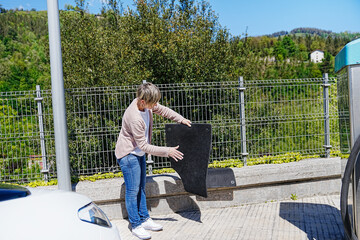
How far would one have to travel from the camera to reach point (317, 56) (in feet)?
156

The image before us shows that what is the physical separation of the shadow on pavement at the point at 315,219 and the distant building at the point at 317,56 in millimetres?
42478

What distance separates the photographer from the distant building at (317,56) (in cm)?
4578

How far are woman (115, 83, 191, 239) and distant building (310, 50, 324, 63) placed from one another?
44.1 metres

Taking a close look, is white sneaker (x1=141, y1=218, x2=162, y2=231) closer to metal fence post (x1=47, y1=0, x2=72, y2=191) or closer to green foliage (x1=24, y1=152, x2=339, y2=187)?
metal fence post (x1=47, y1=0, x2=72, y2=191)

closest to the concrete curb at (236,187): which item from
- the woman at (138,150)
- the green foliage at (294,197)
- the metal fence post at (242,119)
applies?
the green foliage at (294,197)

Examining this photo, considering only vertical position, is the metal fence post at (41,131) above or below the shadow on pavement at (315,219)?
above

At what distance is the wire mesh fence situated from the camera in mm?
5648

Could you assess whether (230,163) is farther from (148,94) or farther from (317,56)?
(317,56)

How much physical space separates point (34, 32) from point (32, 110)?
7431cm

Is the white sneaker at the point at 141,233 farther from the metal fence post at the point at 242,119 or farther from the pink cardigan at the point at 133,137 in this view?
the metal fence post at the point at 242,119

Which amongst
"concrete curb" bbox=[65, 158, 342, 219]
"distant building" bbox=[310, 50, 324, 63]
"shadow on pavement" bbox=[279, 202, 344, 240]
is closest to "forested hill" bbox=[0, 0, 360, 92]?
"concrete curb" bbox=[65, 158, 342, 219]

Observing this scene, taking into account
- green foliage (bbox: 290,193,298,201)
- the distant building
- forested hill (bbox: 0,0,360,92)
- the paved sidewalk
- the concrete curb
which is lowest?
the paved sidewalk

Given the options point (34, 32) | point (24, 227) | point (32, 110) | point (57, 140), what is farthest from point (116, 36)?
point (34, 32)

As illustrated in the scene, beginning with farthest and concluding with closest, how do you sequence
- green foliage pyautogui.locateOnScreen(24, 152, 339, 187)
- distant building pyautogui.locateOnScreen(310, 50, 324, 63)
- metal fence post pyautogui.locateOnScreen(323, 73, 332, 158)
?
distant building pyautogui.locateOnScreen(310, 50, 324, 63) < metal fence post pyautogui.locateOnScreen(323, 73, 332, 158) < green foliage pyautogui.locateOnScreen(24, 152, 339, 187)
